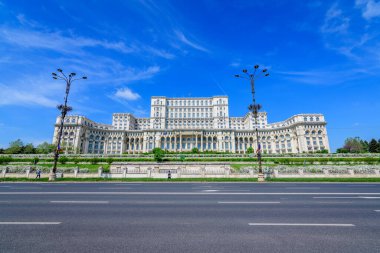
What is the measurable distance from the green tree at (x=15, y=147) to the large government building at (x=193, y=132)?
54.1 feet

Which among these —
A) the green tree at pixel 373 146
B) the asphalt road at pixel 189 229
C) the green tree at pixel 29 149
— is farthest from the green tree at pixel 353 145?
the green tree at pixel 29 149

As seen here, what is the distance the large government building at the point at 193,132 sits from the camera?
9950 centimetres

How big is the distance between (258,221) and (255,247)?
2168 mm

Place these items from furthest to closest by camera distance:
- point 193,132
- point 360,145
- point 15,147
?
1. point 193,132
2. point 360,145
3. point 15,147

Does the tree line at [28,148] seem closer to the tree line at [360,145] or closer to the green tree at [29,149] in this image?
the green tree at [29,149]

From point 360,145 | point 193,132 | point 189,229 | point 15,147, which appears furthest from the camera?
point 193,132

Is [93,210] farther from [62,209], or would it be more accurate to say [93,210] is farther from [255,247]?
[255,247]

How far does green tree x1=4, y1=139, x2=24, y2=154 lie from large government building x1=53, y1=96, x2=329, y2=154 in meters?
16.5

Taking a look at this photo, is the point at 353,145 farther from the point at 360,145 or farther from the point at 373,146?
the point at 373,146

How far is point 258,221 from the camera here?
5.83 metres

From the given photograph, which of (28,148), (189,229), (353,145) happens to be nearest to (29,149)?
(28,148)

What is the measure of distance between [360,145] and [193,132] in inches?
3516

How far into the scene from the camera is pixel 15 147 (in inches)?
2990

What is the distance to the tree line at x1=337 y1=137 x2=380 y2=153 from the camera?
78.4 m
